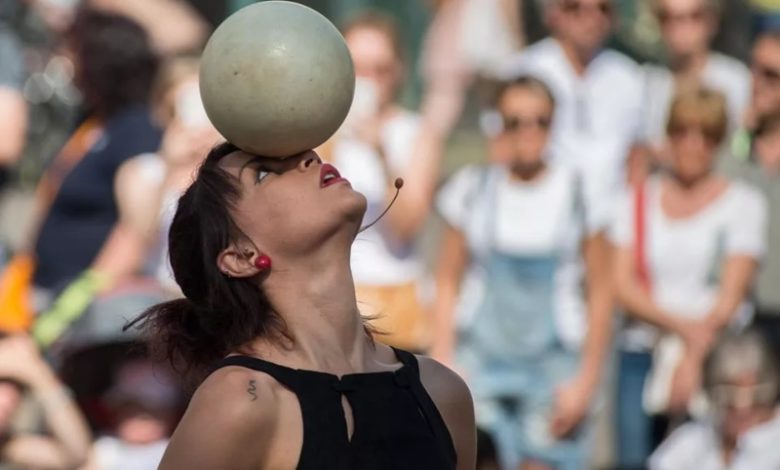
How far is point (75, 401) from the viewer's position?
22.5 feet

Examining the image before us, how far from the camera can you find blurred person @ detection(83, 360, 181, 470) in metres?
6.50

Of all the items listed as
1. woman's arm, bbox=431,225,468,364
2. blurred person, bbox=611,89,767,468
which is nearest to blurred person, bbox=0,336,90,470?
woman's arm, bbox=431,225,468,364

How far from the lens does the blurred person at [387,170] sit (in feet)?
23.4

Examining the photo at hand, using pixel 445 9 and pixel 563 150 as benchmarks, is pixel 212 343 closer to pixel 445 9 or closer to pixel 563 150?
pixel 563 150

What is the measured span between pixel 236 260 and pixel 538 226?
367cm

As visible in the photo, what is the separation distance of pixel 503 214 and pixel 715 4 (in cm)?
135

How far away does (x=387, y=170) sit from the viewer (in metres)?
7.29

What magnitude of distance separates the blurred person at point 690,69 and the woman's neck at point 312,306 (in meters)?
4.12

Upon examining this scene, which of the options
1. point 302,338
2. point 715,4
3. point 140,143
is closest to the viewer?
point 302,338

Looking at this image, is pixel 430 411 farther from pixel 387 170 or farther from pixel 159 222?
pixel 387 170

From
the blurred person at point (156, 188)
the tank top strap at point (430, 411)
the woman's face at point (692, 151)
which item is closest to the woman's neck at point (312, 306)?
the tank top strap at point (430, 411)

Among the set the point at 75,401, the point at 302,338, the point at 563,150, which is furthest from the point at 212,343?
the point at 563,150

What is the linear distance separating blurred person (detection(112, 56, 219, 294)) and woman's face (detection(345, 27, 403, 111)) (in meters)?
0.69

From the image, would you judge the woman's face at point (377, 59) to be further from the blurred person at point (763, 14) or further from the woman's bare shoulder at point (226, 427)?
the woman's bare shoulder at point (226, 427)
